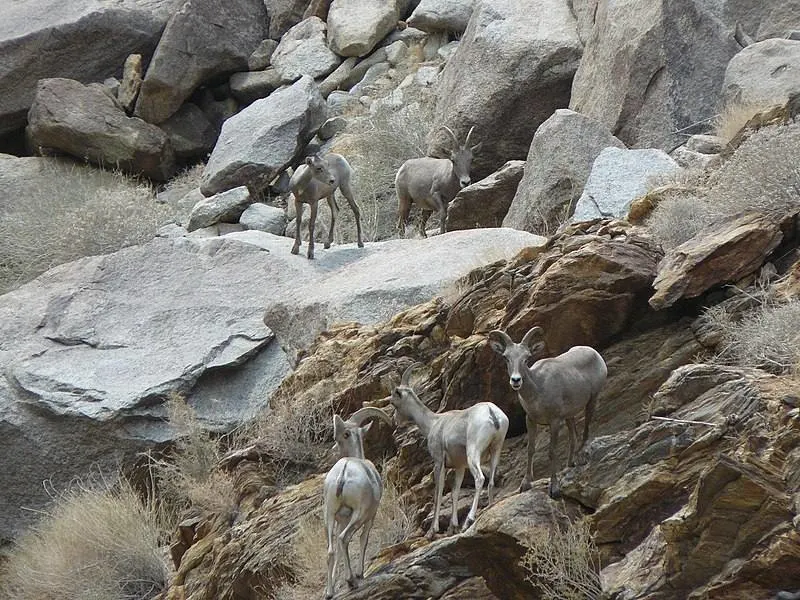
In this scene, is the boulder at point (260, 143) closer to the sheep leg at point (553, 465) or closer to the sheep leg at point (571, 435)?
the sheep leg at point (571, 435)

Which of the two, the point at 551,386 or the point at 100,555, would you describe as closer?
the point at 551,386

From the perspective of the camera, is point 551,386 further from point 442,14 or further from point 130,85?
point 130,85

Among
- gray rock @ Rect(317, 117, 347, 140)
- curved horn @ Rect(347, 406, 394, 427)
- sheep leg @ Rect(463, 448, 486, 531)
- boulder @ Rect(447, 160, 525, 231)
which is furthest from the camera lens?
gray rock @ Rect(317, 117, 347, 140)

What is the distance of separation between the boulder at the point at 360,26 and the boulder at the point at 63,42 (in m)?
3.76

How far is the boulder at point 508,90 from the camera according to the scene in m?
19.7

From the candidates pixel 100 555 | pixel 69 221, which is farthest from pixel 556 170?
pixel 69 221

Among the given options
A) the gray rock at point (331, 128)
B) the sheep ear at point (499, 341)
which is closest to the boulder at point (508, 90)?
the gray rock at point (331, 128)

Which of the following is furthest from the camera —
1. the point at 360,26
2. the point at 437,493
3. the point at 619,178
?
the point at 360,26

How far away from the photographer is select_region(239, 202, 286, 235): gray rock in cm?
2036

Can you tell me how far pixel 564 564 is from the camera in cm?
757

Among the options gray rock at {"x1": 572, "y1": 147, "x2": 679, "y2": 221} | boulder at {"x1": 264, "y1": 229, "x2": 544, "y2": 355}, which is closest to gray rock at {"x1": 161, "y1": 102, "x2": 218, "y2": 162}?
boulder at {"x1": 264, "y1": 229, "x2": 544, "y2": 355}

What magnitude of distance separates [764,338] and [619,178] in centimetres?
598

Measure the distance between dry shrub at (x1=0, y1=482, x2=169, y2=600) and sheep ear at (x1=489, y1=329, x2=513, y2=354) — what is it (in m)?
5.27

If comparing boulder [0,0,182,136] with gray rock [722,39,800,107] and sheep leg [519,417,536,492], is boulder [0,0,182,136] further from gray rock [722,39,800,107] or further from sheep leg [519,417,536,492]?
sheep leg [519,417,536,492]
